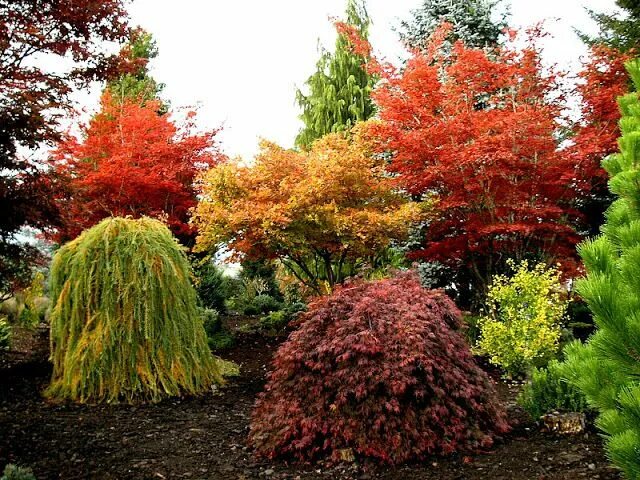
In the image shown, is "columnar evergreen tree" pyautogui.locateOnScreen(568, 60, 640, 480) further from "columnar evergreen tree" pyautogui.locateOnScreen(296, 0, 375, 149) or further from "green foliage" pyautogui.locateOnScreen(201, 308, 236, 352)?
"columnar evergreen tree" pyautogui.locateOnScreen(296, 0, 375, 149)

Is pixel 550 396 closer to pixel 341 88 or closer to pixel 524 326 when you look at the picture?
pixel 524 326

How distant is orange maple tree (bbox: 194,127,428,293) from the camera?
959 cm

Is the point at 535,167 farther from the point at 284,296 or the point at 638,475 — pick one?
the point at 284,296

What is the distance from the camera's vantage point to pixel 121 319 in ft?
21.7

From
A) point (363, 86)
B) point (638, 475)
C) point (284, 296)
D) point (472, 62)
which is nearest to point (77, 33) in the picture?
point (472, 62)

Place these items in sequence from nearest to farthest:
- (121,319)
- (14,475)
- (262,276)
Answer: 1. (14,475)
2. (121,319)
3. (262,276)

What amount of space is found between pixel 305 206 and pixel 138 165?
4.35 metres

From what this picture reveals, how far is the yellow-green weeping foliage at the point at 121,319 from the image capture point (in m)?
6.57

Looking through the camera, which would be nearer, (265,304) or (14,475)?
(14,475)

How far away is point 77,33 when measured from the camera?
7527 millimetres

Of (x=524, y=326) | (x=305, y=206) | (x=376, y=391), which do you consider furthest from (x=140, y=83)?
(x=376, y=391)

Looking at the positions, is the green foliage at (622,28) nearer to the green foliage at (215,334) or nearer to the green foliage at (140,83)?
the green foliage at (215,334)

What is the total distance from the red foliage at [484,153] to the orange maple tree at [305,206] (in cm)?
64

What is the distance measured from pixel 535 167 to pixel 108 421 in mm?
7152
